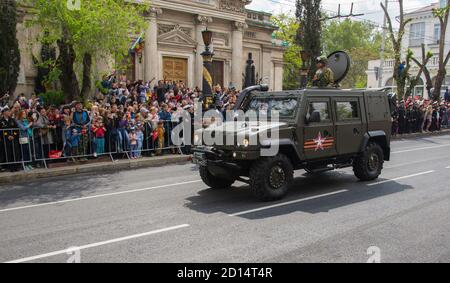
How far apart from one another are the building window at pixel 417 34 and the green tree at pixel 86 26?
45799 millimetres

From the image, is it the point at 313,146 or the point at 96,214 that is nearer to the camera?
the point at 96,214

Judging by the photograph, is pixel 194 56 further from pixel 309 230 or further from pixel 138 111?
pixel 309 230

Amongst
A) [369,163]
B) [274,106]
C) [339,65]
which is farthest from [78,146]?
[369,163]

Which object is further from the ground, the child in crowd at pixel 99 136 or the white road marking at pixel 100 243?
the child in crowd at pixel 99 136

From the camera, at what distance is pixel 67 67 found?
43.7 feet

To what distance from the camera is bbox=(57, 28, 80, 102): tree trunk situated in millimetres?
12517

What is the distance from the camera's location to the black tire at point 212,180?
9.01m

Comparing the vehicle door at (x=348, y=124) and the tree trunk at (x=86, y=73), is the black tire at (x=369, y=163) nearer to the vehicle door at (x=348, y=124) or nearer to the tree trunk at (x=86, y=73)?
the vehicle door at (x=348, y=124)

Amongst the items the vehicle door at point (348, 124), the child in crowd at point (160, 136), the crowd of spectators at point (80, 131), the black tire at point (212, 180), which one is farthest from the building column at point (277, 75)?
the black tire at point (212, 180)

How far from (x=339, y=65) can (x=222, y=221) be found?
6506 millimetres
